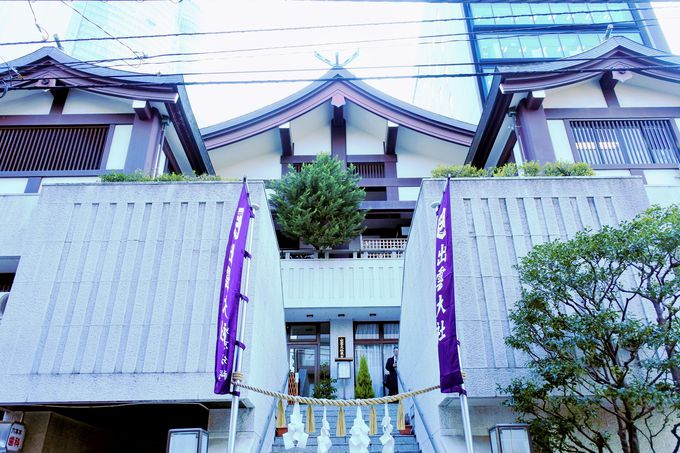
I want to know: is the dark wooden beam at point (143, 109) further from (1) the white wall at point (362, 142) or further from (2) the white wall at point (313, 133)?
(1) the white wall at point (362, 142)

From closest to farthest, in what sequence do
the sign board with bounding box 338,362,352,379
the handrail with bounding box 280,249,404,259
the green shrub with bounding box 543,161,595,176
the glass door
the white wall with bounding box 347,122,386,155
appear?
the green shrub with bounding box 543,161,595,176, the sign board with bounding box 338,362,352,379, the glass door, the handrail with bounding box 280,249,404,259, the white wall with bounding box 347,122,386,155

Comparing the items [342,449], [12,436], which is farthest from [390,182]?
[12,436]

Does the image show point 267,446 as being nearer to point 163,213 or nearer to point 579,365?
point 163,213

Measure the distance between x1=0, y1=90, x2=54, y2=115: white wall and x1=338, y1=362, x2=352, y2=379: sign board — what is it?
9.54m

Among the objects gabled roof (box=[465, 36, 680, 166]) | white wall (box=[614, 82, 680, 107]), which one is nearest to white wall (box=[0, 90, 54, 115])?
gabled roof (box=[465, 36, 680, 166])

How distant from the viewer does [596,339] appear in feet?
15.9

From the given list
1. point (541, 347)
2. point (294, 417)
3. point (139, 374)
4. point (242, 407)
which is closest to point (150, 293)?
point (139, 374)

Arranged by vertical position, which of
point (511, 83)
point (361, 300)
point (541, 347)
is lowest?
point (541, 347)

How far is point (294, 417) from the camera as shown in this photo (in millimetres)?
5098

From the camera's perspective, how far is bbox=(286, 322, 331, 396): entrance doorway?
42.6 ft

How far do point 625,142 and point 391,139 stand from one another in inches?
266

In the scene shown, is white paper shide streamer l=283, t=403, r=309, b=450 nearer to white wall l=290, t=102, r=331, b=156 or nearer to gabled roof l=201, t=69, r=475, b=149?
gabled roof l=201, t=69, r=475, b=149

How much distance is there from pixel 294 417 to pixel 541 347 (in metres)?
3.02

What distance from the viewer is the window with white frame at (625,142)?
32.7 feet
